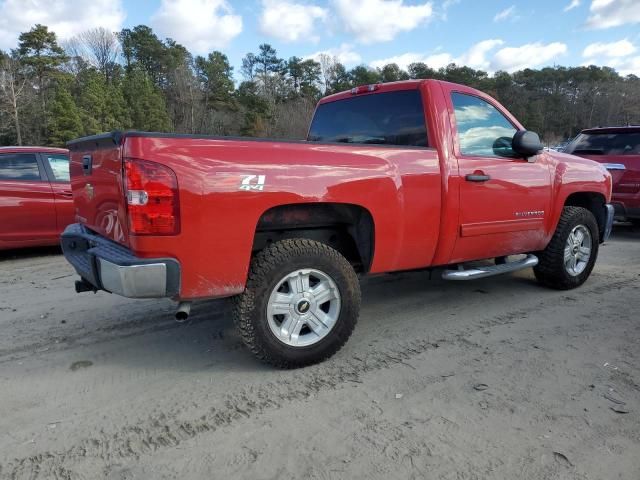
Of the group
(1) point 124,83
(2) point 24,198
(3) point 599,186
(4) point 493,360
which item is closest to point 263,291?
(4) point 493,360

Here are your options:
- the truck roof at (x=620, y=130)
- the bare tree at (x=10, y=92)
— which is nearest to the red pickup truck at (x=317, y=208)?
the truck roof at (x=620, y=130)

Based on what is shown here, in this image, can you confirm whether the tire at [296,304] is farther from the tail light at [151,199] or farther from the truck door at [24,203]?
the truck door at [24,203]

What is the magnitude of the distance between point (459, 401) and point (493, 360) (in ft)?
2.15

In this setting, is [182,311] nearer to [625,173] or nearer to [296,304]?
[296,304]

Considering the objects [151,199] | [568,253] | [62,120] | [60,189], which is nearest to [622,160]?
[568,253]

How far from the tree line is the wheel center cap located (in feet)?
97.6

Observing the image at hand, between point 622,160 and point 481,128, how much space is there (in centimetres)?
534

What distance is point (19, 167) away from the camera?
657cm

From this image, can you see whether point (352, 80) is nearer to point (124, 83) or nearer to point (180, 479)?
point (124, 83)

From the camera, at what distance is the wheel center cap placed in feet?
10.4

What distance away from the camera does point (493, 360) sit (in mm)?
3303

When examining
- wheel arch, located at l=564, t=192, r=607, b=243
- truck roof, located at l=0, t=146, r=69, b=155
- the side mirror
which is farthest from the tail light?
truck roof, located at l=0, t=146, r=69, b=155

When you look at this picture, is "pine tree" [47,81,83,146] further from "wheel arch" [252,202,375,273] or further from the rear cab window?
"wheel arch" [252,202,375,273]

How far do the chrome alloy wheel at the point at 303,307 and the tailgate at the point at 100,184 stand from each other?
986 millimetres
